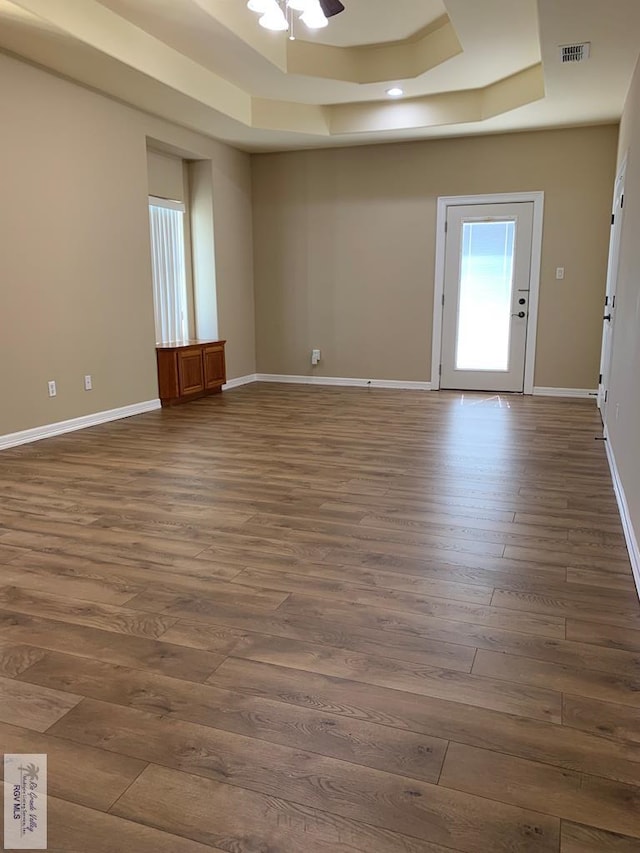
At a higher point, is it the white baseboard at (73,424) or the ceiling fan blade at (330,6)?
the ceiling fan blade at (330,6)

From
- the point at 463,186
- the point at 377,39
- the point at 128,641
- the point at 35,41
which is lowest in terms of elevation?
the point at 128,641

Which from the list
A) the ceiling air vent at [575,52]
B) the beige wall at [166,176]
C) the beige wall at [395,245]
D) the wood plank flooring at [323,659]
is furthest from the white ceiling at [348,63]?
the wood plank flooring at [323,659]

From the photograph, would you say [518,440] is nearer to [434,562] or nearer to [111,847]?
[434,562]

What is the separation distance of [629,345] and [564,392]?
354 centimetres

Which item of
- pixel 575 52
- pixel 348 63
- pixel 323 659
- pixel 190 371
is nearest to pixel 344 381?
pixel 190 371

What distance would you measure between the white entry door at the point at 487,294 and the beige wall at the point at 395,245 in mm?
206

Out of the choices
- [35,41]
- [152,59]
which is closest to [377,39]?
[152,59]

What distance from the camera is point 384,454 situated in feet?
15.3

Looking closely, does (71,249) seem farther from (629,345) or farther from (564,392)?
(564,392)

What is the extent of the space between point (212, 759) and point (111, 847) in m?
0.31

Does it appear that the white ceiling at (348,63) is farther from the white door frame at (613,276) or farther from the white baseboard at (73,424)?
the white baseboard at (73,424)

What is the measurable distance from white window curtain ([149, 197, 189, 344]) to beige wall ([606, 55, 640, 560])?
4.48 meters

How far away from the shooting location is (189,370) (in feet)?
22.2

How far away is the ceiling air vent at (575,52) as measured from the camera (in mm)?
4142
